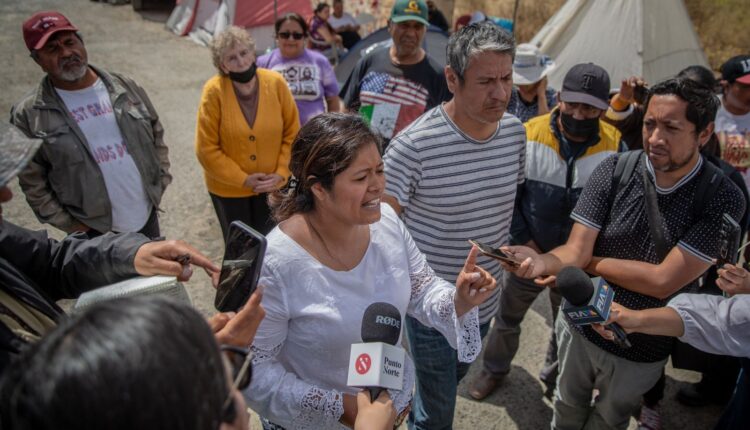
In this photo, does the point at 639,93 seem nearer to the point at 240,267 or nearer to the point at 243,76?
the point at 243,76

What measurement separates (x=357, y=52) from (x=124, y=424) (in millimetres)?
7792

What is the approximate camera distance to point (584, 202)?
8.80 feet

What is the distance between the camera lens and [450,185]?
8.84 ft

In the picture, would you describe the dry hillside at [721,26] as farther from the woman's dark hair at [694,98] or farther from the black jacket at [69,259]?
the black jacket at [69,259]

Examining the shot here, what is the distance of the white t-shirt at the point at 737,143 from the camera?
13.6 feet

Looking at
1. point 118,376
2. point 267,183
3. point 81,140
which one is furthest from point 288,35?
point 118,376

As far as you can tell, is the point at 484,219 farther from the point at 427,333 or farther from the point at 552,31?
the point at 552,31

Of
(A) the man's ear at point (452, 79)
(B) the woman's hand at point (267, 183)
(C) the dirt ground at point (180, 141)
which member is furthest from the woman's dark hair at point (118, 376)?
(B) the woman's hand at point (267, 183)

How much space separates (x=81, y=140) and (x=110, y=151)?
0.19m

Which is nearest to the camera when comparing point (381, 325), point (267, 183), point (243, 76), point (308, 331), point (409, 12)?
point (381, 325)

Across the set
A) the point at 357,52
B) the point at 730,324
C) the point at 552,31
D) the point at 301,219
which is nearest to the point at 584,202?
the point at 730,324

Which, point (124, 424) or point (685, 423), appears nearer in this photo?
point (124, 424)

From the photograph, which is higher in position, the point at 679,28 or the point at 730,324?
the point at 679,28

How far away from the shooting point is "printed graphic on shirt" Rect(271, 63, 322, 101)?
4.98 m
